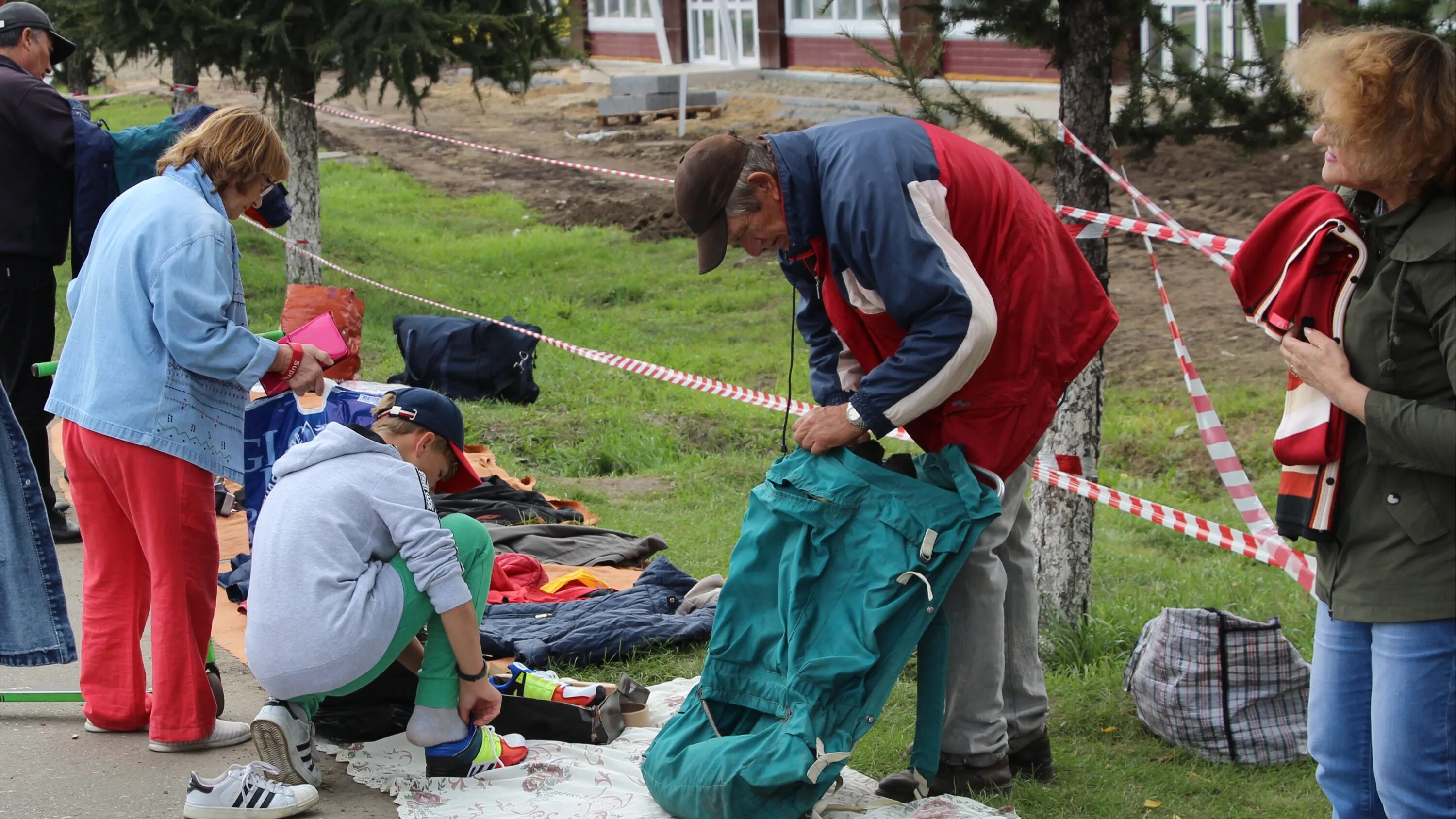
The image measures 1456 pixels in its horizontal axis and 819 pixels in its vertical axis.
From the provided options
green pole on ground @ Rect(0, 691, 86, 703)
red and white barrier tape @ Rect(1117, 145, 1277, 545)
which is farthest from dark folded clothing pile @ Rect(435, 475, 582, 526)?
red and white barrier tape @ Rect(1117, 145, 1277, 545)

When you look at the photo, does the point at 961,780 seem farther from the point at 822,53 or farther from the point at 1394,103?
the point at 822,53

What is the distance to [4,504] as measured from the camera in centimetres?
381

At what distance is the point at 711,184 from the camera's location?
333 centimetres

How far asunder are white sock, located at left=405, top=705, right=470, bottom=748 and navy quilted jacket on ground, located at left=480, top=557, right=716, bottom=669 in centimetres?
83

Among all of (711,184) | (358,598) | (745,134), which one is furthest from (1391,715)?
(745,134)

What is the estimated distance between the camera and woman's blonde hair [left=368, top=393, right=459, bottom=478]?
3.96 m

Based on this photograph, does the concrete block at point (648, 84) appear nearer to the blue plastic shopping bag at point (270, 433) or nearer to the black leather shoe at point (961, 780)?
the blue plastic shopping bag at point (270, 433)

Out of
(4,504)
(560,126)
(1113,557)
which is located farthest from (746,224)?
(560,126)

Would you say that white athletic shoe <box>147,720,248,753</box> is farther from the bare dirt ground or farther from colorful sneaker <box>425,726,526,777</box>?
the bare dirt ground

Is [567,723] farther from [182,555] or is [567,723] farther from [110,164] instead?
[110,164]

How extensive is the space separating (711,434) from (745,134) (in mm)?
11992

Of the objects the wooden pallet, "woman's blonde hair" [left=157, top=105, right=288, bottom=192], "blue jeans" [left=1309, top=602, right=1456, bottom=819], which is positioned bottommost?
"blue jeans" [left=1309, top=602, right=1456, bottom=819]

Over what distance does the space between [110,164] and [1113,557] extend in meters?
4.83

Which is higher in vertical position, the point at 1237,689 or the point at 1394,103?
the point at 1394,103
